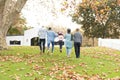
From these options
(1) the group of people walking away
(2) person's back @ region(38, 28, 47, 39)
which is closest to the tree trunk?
(1) the group of people walking away

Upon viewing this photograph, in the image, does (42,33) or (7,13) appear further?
(7,13)

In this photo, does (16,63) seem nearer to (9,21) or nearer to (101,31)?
(9,21)

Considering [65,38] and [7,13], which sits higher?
[7,13]

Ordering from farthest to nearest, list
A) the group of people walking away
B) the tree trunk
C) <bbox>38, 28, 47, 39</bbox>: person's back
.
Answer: the tree trunk
<bbox>38, 28, 47, 39</bbox>: person's back
the group of people walking away

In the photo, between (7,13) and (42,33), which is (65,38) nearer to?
(42,33)

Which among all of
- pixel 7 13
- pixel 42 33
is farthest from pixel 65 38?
pixel 7 13

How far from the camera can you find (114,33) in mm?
70375

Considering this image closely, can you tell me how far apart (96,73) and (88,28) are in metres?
53.7

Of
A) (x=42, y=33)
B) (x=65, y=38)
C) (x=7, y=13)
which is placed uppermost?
(x=7, y=13)

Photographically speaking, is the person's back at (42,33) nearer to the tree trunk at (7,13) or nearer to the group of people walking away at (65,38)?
the group of people walking away at (65,38)

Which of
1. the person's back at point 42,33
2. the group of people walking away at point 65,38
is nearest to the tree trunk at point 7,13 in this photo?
the group of people walking away at point 65,38

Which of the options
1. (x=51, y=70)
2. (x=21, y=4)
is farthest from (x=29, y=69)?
(x=21, y=4)

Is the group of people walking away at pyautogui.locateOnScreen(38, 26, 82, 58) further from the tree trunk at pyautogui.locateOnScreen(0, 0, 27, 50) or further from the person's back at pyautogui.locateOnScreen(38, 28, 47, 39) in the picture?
the tree trunk at pyautogui.locateOnScreen(0, 0, 27, 50)

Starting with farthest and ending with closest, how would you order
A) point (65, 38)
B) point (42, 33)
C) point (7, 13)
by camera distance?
point (7, 13) < point (42, 33) < point (65, 38)
